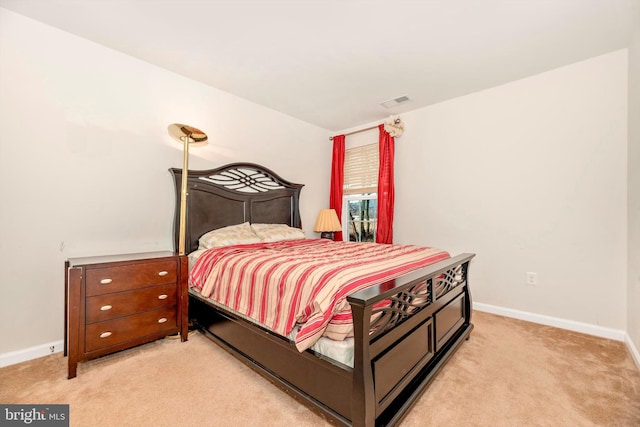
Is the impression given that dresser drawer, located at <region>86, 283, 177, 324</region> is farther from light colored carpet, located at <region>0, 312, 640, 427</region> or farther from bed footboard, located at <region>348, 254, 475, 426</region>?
bed footboard, located at <region>348, 254, 475, 426</region>

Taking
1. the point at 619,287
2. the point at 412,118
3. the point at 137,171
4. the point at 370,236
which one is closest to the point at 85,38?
the point at 137,171


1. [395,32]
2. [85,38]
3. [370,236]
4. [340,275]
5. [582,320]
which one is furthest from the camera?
[370,236]

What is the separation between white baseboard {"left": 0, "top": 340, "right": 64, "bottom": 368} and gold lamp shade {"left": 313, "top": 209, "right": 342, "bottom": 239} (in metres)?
2.96

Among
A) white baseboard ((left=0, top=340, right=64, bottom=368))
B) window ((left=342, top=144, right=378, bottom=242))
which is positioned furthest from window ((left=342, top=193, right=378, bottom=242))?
white baseboard ((left=0, top=340, right=64, bottom=368))

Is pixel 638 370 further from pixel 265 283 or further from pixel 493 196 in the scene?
pixel 265 283

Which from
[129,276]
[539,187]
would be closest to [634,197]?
[539,187]

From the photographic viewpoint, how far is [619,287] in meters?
2.39

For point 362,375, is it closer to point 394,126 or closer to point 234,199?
point 234,199

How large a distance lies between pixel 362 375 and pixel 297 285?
54 cm

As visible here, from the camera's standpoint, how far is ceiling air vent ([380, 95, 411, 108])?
131 inches

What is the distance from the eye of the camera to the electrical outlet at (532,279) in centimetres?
279

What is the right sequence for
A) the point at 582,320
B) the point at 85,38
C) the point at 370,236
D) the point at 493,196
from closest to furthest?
the point at 85,38 < the point at 582,320 < the point at 493,196 < the point at 370,236

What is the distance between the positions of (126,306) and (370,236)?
3.18m

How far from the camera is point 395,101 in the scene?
3.42m
